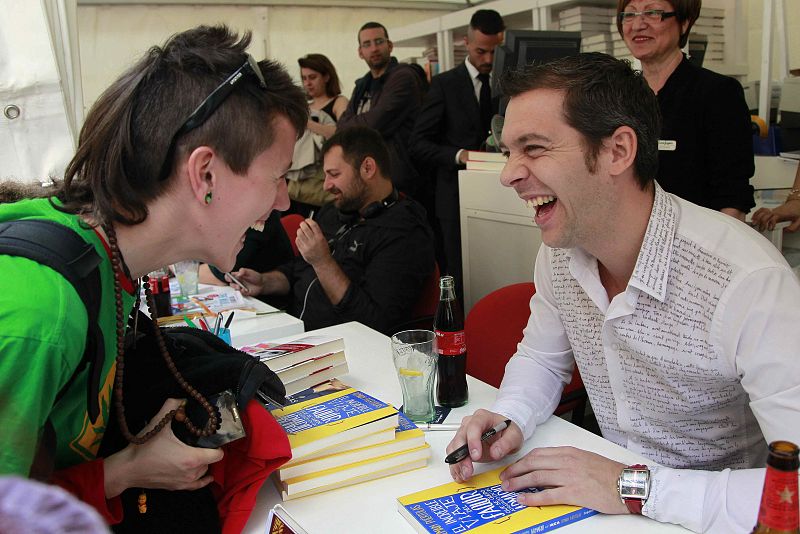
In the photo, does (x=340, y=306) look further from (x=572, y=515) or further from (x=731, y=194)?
(x=572, y=515)

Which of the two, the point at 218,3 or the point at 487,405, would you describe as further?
the point at 218,3

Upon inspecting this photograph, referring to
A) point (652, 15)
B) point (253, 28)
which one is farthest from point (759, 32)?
point (253, 28)

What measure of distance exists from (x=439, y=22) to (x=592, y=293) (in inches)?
172

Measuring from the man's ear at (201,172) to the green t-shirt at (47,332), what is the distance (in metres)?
0.16

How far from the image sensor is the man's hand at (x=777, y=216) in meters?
2.66

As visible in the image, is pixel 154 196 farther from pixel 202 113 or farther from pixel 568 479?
pixel 568 479

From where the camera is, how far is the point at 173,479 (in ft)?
3.34

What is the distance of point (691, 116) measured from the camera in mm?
2371

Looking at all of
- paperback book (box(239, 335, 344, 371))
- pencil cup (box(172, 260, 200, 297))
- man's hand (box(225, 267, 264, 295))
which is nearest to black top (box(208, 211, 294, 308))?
man's hand (box(225, 267, 264, 295))

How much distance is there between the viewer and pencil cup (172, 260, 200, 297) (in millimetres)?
2621

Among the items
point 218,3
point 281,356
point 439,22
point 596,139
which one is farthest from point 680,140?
point 218,3

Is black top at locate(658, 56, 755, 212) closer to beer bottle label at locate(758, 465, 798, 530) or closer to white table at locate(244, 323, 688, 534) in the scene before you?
white table at locate(244, 323, 688, 534)

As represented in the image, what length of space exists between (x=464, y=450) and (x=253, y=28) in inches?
229

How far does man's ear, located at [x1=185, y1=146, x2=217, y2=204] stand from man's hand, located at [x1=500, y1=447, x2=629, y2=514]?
658 millimetres
